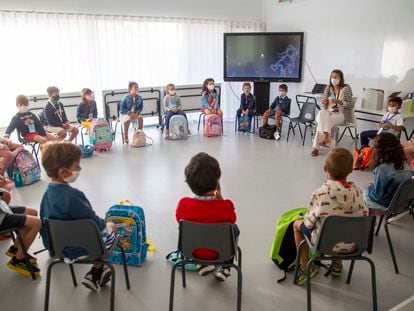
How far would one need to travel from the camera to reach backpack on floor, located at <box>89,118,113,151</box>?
5.85 m

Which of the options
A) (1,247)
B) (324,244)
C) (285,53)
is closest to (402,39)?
(285,53)

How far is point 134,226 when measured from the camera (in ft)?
8.77

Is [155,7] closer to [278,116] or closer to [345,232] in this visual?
[278,116]

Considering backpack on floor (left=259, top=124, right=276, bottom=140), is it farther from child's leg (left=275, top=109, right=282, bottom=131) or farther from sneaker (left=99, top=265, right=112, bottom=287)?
sneaker (left=99, top=265, right=112, bottom=287)

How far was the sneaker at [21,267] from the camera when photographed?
2650 millimetres

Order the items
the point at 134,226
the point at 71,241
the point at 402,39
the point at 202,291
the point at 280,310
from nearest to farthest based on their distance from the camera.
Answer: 1. the point at 71,241
2. the point at 280,310
3. the point at 202,291
4. the point at 134,226
5. the point at 402,39

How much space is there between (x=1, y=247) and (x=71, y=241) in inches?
54.6

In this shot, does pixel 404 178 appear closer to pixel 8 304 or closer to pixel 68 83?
pixel 8 304

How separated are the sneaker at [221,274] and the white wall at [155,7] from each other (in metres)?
5.79

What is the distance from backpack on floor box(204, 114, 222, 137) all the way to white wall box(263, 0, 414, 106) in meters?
2.21

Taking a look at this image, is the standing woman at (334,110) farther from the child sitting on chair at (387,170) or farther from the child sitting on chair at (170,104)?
the child sitting on chair at (387,170)

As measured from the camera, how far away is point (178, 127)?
6.63 meters

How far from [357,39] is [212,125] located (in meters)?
2.97

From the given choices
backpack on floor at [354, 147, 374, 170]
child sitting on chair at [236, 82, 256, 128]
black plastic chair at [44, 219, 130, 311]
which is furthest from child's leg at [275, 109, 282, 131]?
black plastic chair at [44, 219, 130, 311]
